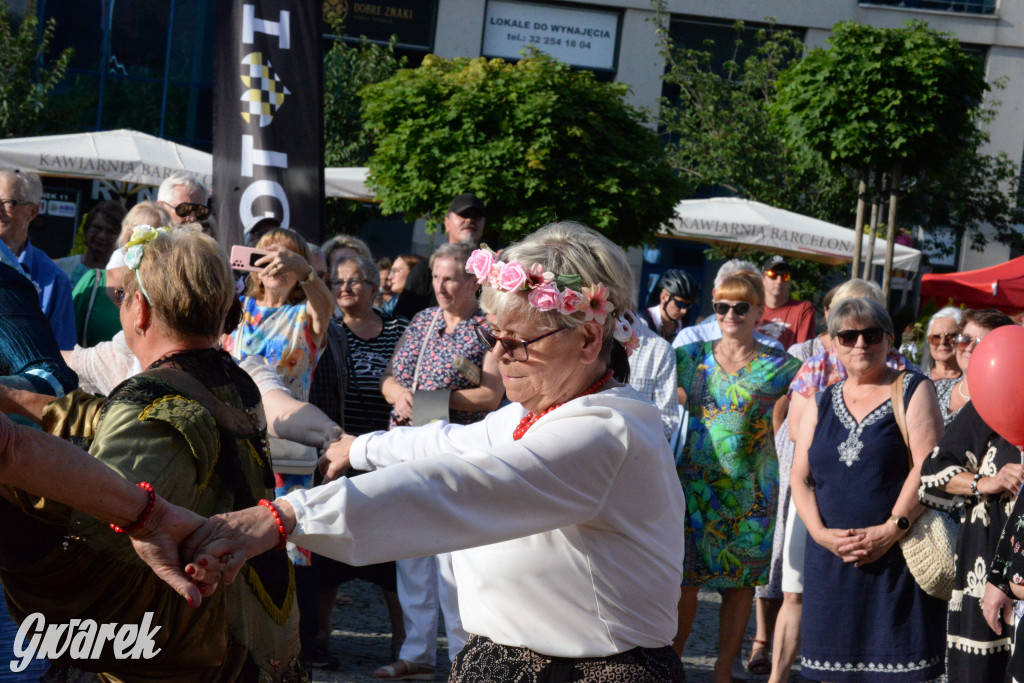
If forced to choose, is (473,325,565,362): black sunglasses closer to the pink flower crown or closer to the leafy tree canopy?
the pink flower crown

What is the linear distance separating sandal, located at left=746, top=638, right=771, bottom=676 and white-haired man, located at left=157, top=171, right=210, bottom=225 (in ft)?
13.5

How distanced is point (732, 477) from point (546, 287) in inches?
152

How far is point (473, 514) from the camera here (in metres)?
2.11

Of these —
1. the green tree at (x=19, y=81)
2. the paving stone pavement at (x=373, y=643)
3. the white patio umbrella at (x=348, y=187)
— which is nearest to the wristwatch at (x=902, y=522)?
the paving stone pavement at (x=373, y=643)

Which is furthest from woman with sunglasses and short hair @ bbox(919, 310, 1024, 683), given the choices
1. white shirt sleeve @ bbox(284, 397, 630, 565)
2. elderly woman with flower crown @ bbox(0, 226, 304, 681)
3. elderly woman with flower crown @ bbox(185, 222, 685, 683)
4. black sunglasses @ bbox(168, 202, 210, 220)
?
black sunglasses @ bbox(168, 202, 210, 220)

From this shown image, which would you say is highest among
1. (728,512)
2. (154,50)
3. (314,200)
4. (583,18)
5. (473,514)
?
(583,18)

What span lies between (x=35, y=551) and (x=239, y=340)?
8.51 feet

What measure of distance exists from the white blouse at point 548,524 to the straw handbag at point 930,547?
9.70 feet

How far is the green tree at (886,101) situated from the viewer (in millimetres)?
11461

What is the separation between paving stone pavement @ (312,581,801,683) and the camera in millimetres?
5777

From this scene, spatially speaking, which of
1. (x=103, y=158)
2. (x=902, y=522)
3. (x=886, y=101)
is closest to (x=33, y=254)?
(x=902, y=522)

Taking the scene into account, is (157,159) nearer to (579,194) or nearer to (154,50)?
(579,194)

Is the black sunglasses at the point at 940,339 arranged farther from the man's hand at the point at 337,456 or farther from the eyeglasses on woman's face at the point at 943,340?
the man's hand at the point at 337,456

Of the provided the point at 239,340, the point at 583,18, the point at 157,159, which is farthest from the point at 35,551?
the point at 583,18
